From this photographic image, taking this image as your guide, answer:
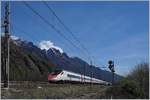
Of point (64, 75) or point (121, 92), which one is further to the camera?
point (64, 75)

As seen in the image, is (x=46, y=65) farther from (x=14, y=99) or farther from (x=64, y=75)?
(x=14, y=99)

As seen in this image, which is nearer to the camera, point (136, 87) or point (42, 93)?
point (42, 93)

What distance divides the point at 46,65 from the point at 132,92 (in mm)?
95741

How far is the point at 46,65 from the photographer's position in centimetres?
12900

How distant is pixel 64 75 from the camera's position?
5600 centimetres

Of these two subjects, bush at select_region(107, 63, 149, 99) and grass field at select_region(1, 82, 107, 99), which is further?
bush at select_region(107, 63, 149, 99)

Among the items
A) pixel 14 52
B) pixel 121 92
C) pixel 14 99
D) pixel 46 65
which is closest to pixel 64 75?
pixel 121 92

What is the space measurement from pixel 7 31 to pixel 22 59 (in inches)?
3190

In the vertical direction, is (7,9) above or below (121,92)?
above

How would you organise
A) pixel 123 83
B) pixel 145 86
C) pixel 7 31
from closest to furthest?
pixel 7 31 < pixel 145 86 < pixel 123 83

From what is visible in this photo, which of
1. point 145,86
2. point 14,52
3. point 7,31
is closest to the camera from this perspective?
point 7,31

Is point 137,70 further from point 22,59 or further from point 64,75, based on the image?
point 22,59

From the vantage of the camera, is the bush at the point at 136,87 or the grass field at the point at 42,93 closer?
the grass field at the point at 42,93

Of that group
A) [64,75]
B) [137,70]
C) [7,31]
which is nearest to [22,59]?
[64,75]
